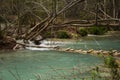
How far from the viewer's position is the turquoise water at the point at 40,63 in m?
11.3

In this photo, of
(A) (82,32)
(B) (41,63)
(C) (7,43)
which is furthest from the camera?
(A) (82,32)

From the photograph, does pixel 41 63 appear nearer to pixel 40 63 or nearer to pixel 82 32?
pixel 40 63

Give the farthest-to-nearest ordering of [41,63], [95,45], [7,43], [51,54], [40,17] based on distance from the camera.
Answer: [40,17] < [95,45] < [7,43] < [51,54] < [41,63]

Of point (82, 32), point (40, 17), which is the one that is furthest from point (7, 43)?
point (40, 17)

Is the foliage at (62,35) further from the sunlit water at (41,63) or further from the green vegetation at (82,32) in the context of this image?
the sunlit water at (41,63)

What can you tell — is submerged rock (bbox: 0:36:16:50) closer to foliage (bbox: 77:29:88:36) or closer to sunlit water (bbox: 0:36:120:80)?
sunlit water (bbox: 0:36:120:80)

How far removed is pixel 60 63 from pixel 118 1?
26.1m

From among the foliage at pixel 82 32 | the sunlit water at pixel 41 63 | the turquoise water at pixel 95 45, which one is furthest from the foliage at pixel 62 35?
the sunlit water at pixel 41 63

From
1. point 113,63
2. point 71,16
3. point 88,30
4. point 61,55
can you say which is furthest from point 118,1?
point 113,63

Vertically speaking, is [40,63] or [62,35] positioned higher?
[40,63]

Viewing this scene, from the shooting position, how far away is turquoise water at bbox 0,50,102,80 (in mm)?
11289

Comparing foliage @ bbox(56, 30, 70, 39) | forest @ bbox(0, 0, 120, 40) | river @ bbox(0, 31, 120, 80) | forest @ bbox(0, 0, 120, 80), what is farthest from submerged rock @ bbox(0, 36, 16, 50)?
foliage @ bbox(56, 30, 70, 39)

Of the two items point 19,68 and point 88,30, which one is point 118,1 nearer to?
point 88,30

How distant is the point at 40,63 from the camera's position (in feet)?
45.6
